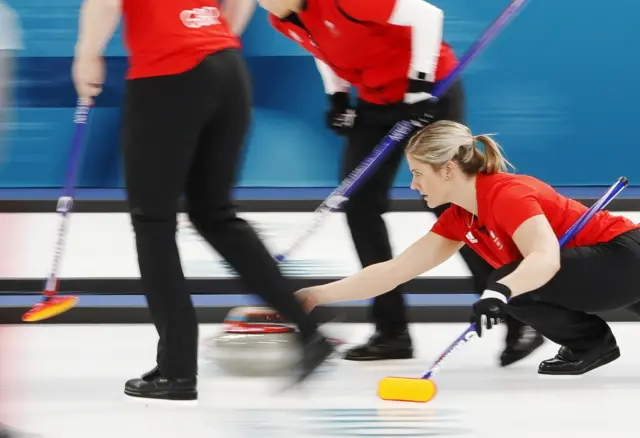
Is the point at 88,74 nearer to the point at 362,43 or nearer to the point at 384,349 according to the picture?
the point at 362,43

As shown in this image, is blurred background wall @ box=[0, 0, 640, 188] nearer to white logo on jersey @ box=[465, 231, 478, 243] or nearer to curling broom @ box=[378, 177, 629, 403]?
white logo on jersey @ box=[465, 231, 478, 243]

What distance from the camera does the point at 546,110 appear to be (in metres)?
5.34

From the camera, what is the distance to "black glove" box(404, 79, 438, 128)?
2.71 meters

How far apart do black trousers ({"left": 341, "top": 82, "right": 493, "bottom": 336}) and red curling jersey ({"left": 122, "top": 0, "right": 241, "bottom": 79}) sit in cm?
69

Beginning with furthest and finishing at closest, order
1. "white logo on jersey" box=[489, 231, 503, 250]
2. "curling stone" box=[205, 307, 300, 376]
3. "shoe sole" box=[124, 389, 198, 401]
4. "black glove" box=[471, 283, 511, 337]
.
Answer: "curling stone" box=[205, 307, 300, 376], "white logo on jersey" box=[489, 231, 503, 250], "shoe sole" box=[124, 389, 198, 401], "black glove" box=[471, 283, 511, 337]

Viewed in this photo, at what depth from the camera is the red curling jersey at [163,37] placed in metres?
2.23

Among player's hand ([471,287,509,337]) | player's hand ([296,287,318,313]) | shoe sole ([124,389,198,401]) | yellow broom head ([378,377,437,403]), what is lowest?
shoe sole ([124,389,198,401])

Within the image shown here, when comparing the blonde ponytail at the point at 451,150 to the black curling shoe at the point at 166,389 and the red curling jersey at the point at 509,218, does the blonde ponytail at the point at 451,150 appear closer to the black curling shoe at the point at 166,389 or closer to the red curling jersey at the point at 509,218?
the red curling jersey at the point at 509,218

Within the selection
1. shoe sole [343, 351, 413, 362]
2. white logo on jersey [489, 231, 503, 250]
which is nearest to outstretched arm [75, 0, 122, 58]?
white logo on jersey [489, 231, 503, 250]

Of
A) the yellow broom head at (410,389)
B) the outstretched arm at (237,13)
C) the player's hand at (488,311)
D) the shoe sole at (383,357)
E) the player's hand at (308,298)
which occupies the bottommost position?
the shoe sole at (383,357)

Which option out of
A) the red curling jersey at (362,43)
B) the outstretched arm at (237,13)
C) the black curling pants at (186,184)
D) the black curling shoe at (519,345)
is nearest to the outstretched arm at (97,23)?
the black curling pants at (186,184)

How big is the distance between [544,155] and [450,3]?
852mm

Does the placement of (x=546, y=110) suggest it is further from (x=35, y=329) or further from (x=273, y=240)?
(x=35, y=329)

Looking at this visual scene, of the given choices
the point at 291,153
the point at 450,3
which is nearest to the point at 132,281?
the point at 291,153
